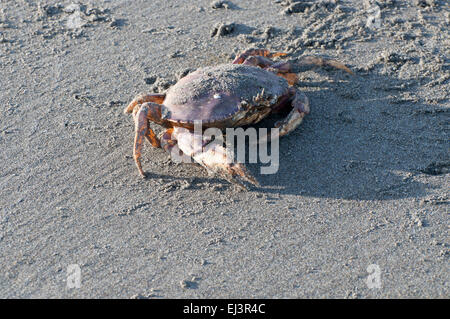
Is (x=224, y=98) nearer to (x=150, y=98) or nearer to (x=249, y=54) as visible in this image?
(x=150, y=98)

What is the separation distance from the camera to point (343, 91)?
4.63 metres

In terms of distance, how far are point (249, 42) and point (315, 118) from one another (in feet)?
4.37

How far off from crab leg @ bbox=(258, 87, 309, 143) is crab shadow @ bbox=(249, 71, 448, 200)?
0.45 ft

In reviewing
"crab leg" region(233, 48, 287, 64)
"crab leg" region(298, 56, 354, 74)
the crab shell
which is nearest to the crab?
the crab shell

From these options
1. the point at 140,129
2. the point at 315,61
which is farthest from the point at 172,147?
the point at 315,61

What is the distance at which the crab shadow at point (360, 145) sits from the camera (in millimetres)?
3828

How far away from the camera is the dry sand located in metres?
3.29

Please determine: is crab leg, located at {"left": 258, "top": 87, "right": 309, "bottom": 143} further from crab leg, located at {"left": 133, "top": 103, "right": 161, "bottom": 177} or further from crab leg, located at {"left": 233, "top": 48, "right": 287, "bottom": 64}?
crab leg, located at {"left": 133, "top": 103, "right": 161, "bottom": 177}

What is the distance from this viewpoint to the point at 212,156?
3707 mm

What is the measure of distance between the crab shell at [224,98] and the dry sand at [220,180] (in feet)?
1.22

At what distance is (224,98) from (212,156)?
0.44m

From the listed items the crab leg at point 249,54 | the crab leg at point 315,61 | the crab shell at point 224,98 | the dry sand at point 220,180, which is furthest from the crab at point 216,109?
the crab leg at point 315,61

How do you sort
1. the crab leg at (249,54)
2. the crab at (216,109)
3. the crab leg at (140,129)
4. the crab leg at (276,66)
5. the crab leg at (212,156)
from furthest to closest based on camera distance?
the crab leg at (249,54)
the crab leg at (276,66)
the crab leg at (140,129)
the crab at (216,109)
the crab leg at (212,156)

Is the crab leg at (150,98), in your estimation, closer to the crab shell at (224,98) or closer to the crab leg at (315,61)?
the crab shell at (224,98)
